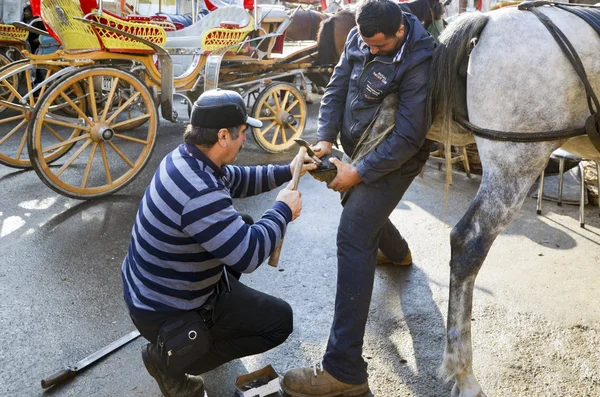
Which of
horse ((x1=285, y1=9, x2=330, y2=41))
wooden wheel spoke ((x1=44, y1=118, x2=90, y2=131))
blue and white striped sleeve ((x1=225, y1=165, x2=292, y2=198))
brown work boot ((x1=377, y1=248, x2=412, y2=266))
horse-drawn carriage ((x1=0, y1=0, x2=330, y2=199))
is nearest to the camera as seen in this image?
blue and white striped sleeve ((x1=225, y1=165, x2=292, y2=198))

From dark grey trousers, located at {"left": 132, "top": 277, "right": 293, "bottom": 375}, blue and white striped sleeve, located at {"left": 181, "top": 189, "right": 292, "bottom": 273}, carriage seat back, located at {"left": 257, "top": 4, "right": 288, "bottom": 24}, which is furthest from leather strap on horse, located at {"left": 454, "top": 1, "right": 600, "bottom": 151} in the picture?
carriage seat back, located at {"left": 257, "top": 4, "right": 288, "bottom": 24}

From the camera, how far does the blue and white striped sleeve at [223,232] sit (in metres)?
2.01

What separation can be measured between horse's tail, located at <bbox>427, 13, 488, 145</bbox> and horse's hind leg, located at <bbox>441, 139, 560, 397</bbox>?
203mm

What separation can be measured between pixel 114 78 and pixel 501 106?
3553 mm

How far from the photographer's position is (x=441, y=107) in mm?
2430

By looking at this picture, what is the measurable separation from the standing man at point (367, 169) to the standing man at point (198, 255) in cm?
28

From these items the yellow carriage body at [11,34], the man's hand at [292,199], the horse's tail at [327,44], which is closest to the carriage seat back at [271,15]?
the horse's tail at [327,44]

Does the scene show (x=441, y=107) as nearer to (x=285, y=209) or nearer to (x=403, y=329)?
(x=285, y=209)

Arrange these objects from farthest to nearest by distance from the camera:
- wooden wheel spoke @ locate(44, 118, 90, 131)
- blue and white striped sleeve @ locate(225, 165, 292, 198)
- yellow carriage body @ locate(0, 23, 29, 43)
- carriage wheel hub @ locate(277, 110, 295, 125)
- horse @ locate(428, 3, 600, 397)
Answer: yellow carriage body @ locate(0, 23, 29, 43) → carriage wheel hub @ locate(277, 110, 295, 125) → wooden wheel spoke @ locate(44, 118, 90, 131) → blue and white striped sleeve @ locate(225, 165, 292, 198) → horse @ locate(428, 3, 600, 397)

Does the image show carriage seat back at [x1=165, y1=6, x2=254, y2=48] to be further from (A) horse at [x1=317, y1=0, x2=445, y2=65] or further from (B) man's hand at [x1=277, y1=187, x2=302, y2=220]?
(B) man's hand at [x1=277, y1=187, x2=302, y2=220]

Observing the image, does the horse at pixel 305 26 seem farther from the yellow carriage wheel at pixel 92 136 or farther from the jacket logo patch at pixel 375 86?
the jacket logo patch at pixel 375 86

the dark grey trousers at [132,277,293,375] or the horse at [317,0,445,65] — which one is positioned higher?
the horse at [317,0,445,65]

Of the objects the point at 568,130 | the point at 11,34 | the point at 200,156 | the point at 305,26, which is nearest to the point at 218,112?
the point at 200,156

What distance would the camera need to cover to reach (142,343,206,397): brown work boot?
2242 millimetres
